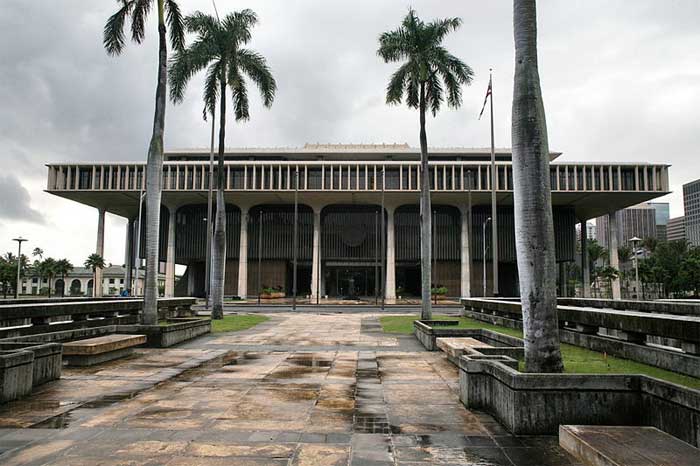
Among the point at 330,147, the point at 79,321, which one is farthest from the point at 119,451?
the point at 330,147

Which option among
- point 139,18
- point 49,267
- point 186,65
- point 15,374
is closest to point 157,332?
point 15,374

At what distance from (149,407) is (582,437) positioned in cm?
564

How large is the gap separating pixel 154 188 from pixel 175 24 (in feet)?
21.0

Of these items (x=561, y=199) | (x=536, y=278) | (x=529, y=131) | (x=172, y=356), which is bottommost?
(x=172, y=356)

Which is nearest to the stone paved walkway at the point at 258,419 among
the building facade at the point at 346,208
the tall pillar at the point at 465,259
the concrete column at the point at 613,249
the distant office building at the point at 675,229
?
the building facade at the point at 346,208

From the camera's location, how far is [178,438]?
5.86 meters

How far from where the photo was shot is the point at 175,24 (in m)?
18.8

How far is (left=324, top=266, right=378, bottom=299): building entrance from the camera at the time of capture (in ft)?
223

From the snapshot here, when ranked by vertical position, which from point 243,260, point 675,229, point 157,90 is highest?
point 675,229

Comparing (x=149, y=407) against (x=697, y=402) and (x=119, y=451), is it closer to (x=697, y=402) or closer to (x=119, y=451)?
(x=119, y=451)

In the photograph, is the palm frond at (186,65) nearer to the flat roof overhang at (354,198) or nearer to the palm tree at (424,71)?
the palm tree at (424,71)

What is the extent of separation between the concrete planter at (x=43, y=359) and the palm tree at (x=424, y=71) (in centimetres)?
1462

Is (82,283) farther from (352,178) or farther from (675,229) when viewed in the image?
(675,229)

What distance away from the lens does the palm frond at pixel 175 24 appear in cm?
1841
